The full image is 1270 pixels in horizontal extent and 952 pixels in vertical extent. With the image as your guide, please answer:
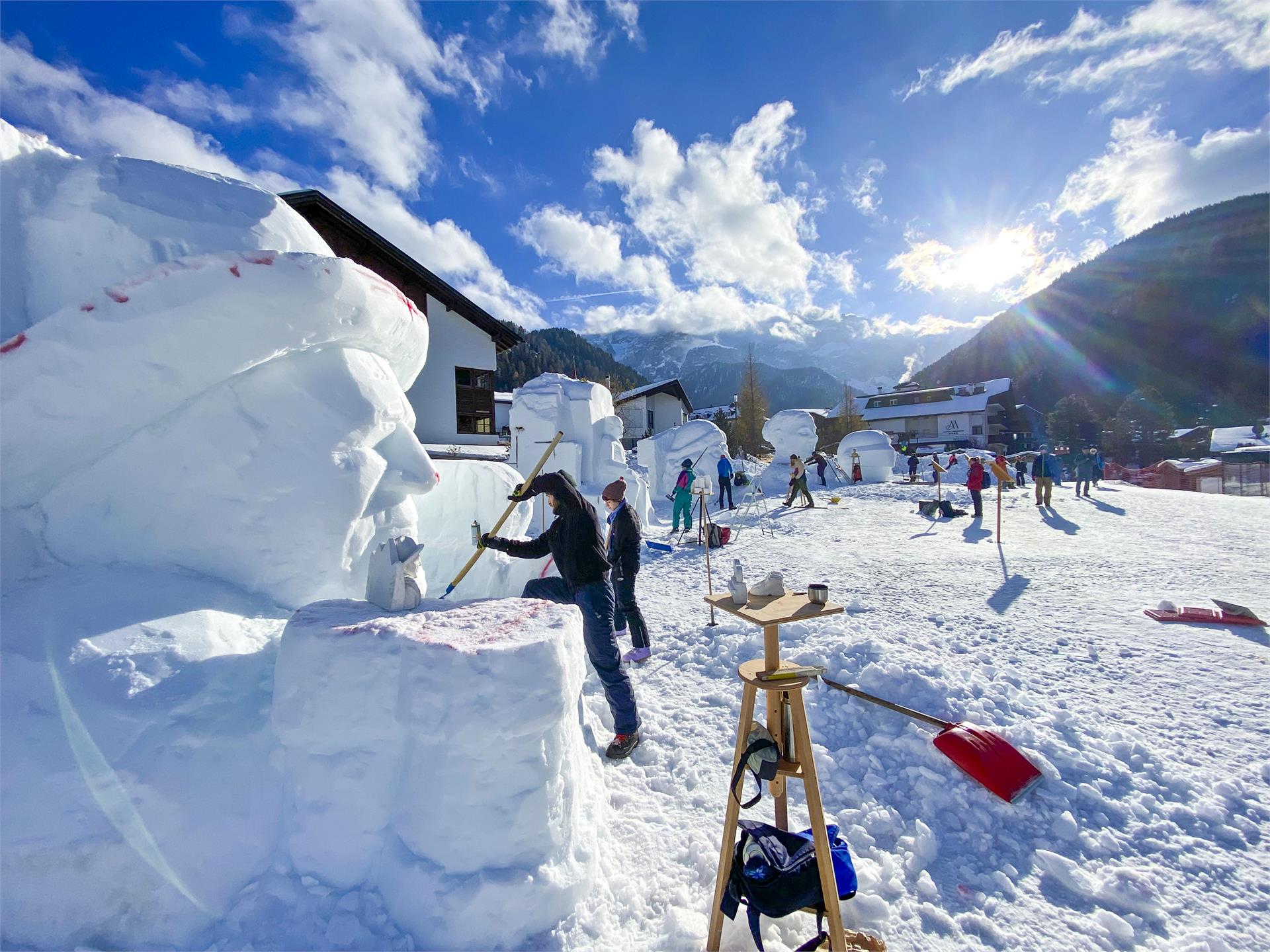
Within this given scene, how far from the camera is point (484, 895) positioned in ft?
6.61

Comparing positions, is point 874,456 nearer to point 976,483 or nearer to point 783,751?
point 976,483

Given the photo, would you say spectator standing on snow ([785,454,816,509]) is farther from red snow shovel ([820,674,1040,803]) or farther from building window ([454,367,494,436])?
red snow shovel ([820,674,1040,803])

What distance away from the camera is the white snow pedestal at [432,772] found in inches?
81.0

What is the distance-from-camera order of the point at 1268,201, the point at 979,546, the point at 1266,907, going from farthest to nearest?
the point at 1268,201
the point at 979,546
the point at 1266,907

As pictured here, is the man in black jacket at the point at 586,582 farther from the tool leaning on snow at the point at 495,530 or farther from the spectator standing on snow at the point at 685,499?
the spectator standing on snow at the point at 685,499

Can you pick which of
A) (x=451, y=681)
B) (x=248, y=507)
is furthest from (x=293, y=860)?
(x=248, y=507)

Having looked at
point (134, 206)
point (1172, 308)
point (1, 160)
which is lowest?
point (134, 206)

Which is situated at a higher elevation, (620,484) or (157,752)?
(620,484)

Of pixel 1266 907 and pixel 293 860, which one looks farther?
pixel 1266 907

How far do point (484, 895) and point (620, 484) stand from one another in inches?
135

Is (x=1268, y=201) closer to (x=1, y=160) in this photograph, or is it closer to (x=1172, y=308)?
(x=1172, y=308)

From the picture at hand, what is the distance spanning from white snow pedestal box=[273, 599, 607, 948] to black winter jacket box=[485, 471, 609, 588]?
1.35m

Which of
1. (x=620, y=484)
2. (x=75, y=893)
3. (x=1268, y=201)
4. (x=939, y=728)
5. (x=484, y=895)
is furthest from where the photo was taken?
(x=1268, y=201)

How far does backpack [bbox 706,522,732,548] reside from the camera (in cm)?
979
